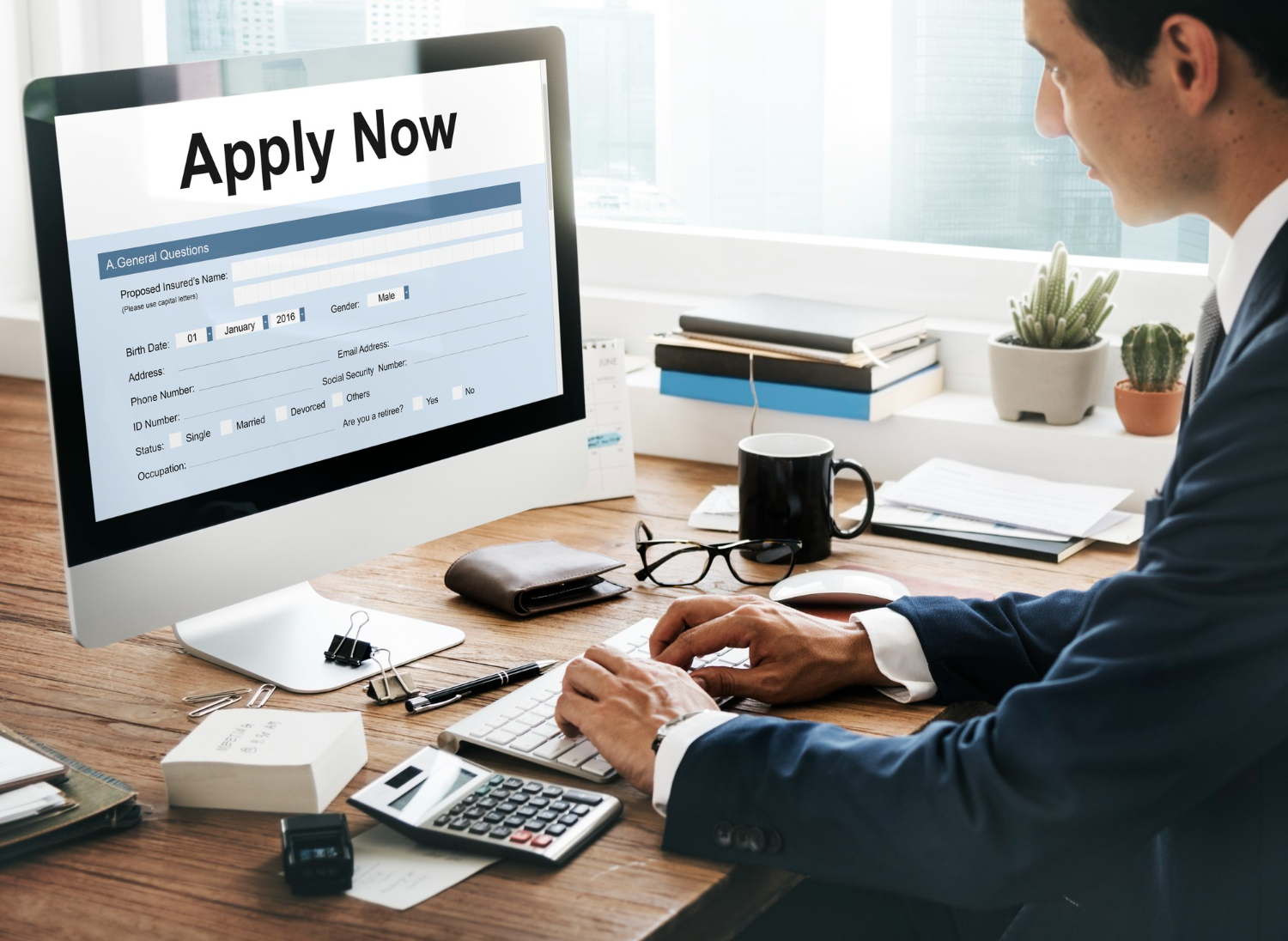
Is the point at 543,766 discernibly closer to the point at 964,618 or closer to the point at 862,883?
the point at 862,883

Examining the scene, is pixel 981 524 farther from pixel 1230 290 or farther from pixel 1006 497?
pixel 1230 290

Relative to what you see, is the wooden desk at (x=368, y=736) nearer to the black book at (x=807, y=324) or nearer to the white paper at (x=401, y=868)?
the white paper at (x=401, y=868)

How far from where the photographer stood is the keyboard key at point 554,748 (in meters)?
Result: 1.02

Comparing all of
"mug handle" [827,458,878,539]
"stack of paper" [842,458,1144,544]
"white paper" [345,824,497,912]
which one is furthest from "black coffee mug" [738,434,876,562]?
"white paper" [345,824,497,912]

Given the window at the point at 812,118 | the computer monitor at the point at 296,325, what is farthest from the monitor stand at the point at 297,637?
the window at the point at 812,118

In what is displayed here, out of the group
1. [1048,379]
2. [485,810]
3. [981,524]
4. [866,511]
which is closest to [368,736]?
[485,810]

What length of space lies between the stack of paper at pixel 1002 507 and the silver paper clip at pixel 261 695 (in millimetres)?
739

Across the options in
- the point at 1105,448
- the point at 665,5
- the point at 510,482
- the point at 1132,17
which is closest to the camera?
the point at 1132,17

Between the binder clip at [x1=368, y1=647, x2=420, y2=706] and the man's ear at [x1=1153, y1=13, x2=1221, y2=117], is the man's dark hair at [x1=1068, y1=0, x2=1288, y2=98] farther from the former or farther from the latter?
the binder clip at [x1=368, y1=647, x2=420, y2=706]

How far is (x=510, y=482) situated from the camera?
1371 millimetres

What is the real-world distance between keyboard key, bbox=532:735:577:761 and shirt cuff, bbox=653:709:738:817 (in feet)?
0.32

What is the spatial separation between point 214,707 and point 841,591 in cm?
58

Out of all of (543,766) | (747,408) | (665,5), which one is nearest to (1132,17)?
(543,766)

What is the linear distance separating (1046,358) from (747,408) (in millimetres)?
394
